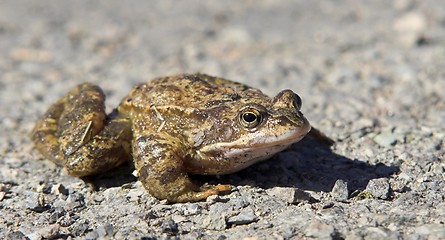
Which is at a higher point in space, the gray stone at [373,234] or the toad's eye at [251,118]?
the toad's eye at [251,118]

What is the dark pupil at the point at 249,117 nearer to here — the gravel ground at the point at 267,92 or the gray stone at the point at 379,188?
the gravel ground at the point at 267,92

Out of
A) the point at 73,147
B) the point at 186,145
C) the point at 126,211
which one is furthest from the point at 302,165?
the point at 73,147

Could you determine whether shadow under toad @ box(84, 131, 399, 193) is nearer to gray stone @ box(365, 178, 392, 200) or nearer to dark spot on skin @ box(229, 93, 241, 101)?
gray stone @ box(365, 178, 392, 200)

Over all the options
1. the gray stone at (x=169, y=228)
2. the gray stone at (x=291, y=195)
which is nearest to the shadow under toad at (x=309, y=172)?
the gray stone at (x=291, y=195)

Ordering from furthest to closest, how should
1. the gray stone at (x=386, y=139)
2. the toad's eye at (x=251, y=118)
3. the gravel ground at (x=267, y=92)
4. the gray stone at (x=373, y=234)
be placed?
the gray stone at (x=386, y=139) < the toad's eye at (x=251, y=118) < the gravel ground at (x=267, y=92) < the gray stone at (x=373, y=234)

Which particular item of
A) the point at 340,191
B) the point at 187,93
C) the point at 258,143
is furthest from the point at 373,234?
the point at 187,93

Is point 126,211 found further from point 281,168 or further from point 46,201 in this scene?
point 281,168
